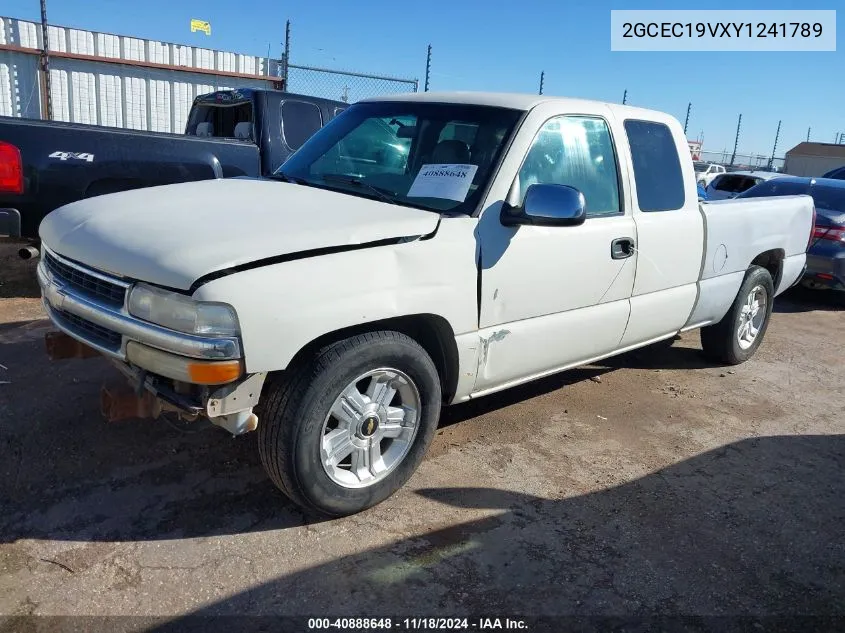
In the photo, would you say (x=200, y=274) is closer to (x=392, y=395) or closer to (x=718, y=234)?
(x=392, y=395)

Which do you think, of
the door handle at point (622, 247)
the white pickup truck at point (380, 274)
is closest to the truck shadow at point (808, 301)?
the white pickup truck at point (380, 274)

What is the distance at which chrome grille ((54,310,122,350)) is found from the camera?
2.77m

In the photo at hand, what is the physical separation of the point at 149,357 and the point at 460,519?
157 cm

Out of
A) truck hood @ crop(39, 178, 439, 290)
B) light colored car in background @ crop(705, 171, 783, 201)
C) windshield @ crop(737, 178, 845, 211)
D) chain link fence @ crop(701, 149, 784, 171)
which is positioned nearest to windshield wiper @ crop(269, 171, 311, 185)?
truck hood @ crop(39, 178, 439, 290)

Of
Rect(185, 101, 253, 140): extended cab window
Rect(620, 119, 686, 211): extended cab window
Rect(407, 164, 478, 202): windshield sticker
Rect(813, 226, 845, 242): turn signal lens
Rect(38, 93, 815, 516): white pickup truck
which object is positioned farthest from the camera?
Rect(813, 226, 845, 242): turn signal lens

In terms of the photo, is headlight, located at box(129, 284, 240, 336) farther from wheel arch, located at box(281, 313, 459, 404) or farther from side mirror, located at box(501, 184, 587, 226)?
side mirror, located at box(501, 184, 587, 226)

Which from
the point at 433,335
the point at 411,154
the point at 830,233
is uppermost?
the point at 411,154

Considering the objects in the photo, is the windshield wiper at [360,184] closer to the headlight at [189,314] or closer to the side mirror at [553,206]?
the side mirror at [553,206]

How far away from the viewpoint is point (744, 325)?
576cm

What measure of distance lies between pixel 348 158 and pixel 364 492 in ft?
6.27

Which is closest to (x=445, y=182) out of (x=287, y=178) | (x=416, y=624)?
(x=287, y=178)

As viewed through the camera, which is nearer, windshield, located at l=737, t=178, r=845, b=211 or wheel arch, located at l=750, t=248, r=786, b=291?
wheel arch, located at l=750, t=248, r=786, b=291

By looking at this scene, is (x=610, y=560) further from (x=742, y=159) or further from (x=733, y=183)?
(x=742, y=159)

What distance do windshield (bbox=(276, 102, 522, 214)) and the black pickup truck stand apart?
2161 millimetres
